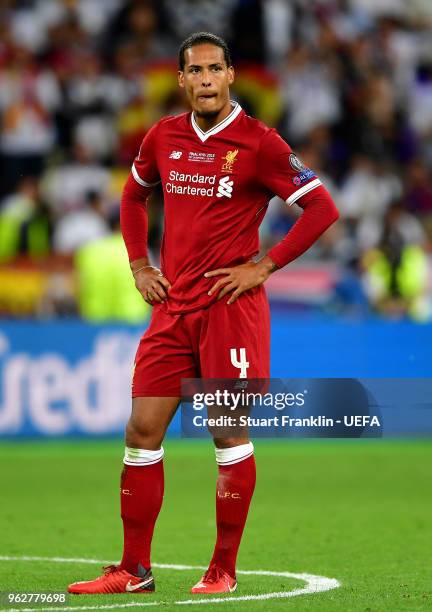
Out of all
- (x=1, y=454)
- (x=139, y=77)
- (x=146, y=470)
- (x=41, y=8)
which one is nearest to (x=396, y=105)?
(x=139, y=77)

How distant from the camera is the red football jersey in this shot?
6.23 m

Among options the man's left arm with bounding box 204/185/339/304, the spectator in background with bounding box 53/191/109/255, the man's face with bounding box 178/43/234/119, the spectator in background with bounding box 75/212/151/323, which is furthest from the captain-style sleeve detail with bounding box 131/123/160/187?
the spectator in background with bounding box 53/191/109/255

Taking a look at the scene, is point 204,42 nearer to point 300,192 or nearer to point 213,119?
point 213,119

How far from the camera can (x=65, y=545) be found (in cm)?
803

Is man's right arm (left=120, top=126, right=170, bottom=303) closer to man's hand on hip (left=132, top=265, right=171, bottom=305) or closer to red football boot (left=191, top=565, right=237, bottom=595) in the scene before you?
man's hand on hip (left=132, top=265, right=171, bottom=305)

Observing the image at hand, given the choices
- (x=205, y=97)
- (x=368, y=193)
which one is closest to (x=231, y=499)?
(x=205, y=97)

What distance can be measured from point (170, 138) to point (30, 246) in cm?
989

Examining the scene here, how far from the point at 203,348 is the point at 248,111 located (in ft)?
41.6

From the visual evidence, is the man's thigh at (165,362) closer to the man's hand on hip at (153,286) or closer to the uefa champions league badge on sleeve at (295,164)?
the man's hand on hip at (153,286)

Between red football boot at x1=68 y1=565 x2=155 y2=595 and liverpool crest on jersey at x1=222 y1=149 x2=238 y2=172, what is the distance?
176cm

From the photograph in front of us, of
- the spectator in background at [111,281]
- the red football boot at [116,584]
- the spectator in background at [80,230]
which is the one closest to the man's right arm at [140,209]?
the red football boot at [116,584]

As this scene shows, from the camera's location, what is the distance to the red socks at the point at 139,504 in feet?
20.5

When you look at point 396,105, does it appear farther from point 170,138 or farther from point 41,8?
point 170,138
